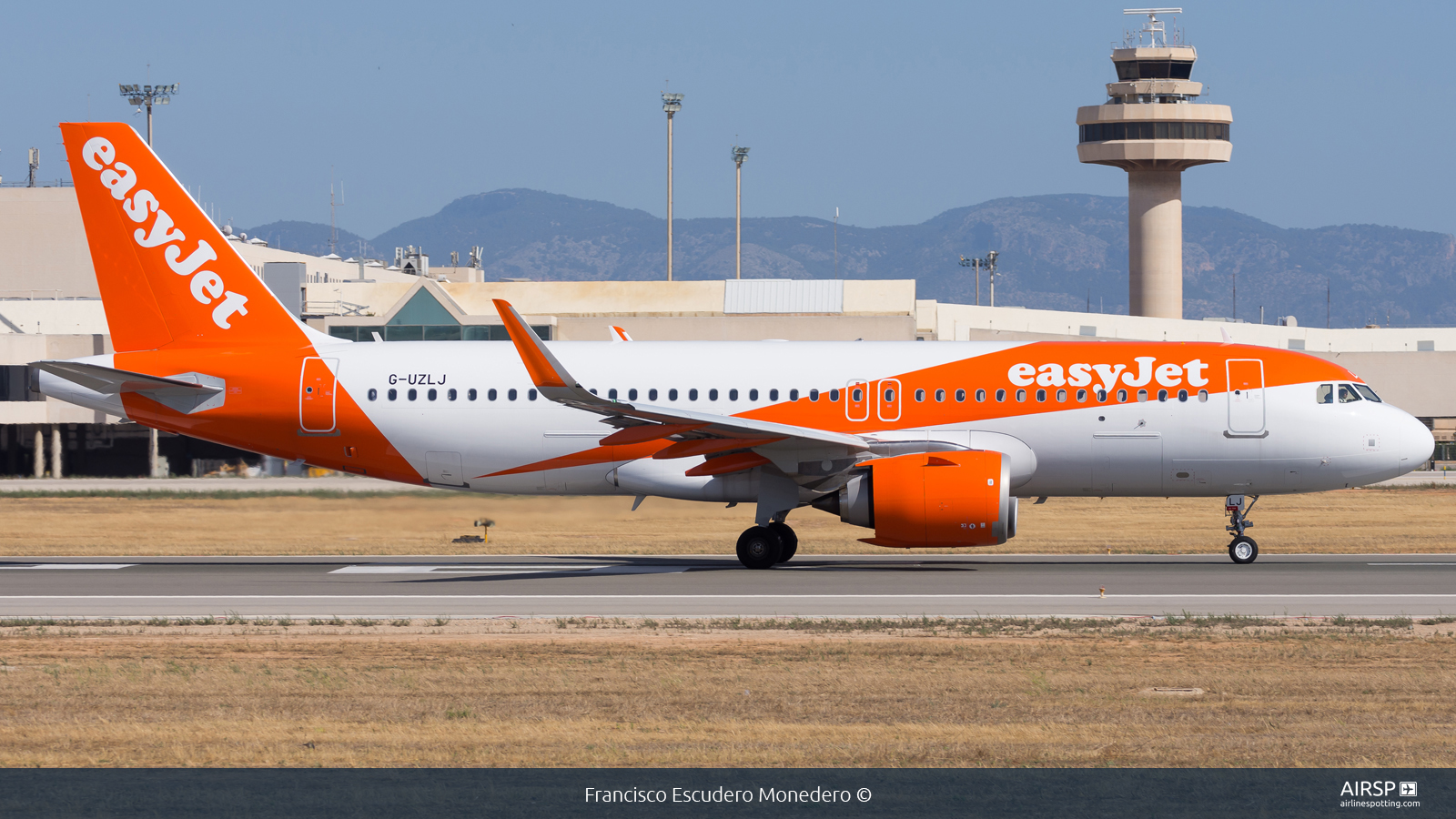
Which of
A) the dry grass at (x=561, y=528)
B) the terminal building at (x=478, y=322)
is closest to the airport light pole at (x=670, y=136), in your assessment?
the terminal building at (x=478, y=322)

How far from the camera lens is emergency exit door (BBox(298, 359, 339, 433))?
94.8 feet

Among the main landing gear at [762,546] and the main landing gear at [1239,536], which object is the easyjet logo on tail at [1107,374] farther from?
the main landing gear at [762,546]

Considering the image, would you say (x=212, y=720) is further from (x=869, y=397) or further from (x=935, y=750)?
(x=869, y=397)

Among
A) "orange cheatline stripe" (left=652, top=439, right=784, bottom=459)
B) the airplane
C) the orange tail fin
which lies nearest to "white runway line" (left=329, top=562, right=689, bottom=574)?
the airplane

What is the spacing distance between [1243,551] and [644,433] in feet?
36.8

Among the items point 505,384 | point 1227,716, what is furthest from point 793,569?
point 1227,716

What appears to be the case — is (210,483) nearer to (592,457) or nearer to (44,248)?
(592,457)

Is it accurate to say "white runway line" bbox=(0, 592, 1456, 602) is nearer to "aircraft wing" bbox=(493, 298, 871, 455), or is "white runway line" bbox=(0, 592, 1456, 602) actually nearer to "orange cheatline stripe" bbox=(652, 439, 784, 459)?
"aircraft wing" bbox=(493, 298, 871, 455)

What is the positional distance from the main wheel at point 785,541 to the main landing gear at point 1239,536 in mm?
8049

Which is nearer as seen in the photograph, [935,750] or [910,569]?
[935,750]

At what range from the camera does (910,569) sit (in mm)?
27781

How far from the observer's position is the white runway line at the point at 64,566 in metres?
28.7

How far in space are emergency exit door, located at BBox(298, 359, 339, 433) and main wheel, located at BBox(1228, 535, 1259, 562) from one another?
667 inches
